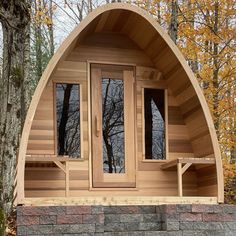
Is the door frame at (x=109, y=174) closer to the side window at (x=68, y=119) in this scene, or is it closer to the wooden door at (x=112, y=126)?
the wooden door at (x=112, y=126)

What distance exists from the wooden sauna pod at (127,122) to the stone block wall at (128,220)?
0.37 meters

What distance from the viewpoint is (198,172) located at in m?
6.70

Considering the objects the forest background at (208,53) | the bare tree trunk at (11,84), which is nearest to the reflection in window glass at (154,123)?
the bare tree trunk at (11,84)

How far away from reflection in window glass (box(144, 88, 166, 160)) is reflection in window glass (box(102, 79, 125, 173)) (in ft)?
1.30

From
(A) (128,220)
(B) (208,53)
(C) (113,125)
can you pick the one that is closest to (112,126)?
(C) (113,125)

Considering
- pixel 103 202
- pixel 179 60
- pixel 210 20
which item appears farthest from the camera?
pixel 210 20

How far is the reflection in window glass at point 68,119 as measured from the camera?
20.7ft

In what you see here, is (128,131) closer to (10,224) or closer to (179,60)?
(179,60)

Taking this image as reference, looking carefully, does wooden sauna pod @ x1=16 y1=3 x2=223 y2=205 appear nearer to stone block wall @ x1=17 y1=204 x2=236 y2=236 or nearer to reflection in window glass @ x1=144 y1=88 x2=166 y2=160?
reflection in window glass @ x1=144 y1=88 x2=166 y2=160

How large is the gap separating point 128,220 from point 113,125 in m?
1.53

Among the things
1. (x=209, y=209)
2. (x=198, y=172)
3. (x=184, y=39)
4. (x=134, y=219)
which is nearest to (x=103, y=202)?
(x=134, y=219)

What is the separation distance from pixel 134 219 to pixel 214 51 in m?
8.21

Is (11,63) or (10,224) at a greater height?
(11,63)

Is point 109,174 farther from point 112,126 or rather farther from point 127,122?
point 127,122
